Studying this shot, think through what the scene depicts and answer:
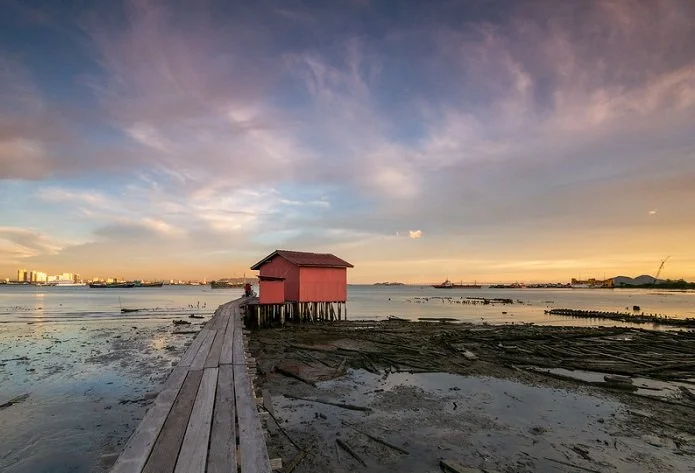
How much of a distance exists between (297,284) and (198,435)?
2845 centimetres

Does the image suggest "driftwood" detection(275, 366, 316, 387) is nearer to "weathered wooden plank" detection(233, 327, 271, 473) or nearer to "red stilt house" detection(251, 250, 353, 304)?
"weathered wooden plank" detection(233, 327, 271, 473)

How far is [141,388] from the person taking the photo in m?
15.3

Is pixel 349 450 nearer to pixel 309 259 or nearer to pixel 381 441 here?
pixel 381 441

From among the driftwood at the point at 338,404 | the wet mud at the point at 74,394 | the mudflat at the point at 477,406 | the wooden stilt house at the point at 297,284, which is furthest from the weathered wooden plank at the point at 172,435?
the wooden stilt house at the point at 297,284

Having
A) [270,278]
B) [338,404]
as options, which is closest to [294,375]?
[338,404]

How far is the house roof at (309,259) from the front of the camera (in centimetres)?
3484

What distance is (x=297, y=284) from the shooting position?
34625 millimetres

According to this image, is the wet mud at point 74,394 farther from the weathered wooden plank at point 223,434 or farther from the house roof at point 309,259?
the house roof at point 309,259

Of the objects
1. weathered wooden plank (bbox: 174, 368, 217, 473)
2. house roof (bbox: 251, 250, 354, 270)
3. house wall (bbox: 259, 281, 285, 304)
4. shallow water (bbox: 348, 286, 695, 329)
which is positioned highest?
house roof (bbox: 251, 250, 354, 270)

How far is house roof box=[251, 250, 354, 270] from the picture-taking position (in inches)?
1372

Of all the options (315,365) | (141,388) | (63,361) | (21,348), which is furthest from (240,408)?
(21,348)

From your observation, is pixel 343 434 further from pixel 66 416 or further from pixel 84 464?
pixel 66 416

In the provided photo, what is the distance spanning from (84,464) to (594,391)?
1638 cm

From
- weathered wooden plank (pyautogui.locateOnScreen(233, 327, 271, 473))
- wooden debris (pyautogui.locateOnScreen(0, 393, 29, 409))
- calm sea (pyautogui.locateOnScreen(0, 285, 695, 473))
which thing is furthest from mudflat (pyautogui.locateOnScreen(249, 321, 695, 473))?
wooden debris (pyautogui.locateOnScreen(0, 393, 29, 409))
